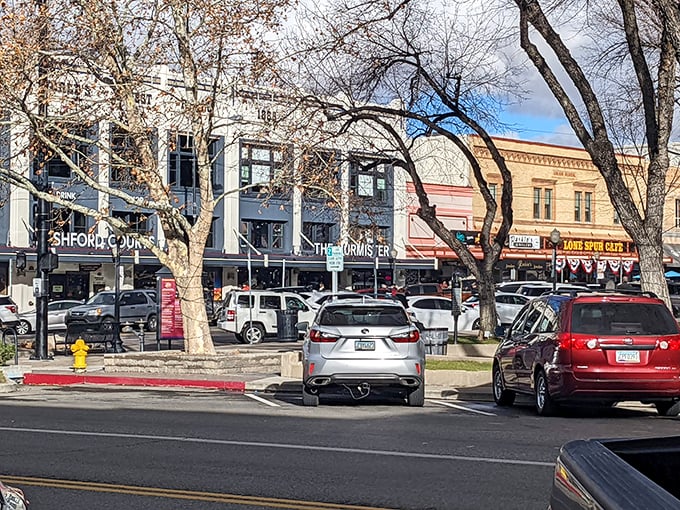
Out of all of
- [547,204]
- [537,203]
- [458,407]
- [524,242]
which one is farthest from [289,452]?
[547,204]

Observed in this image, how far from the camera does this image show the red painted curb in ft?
66.1

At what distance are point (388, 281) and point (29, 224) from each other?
19.3 metres

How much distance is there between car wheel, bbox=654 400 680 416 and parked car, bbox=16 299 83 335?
2806 centimetres

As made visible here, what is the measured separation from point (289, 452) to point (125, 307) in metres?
30.6

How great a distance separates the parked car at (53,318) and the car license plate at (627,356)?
2859cm

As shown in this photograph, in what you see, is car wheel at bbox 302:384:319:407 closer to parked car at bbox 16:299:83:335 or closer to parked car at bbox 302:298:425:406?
parked car at bbox 302:298:425:406

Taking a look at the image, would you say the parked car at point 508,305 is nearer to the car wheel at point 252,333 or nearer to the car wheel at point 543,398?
the car wheel at point 252,333

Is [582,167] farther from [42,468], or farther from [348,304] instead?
[42,468]

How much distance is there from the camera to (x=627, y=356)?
1379cm

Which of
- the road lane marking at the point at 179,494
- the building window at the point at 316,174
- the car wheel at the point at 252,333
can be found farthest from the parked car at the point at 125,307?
the road lane marking at the point at 179,494

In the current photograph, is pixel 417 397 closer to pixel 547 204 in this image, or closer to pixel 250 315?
pixel 250 315

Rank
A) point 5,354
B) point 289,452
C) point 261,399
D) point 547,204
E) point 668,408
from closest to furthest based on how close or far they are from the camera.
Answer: point 289,452
point 668,408
point 261,399
point 5,354
point 547,204

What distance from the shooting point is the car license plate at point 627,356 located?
13.8 metres

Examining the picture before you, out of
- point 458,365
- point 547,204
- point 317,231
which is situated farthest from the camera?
point 547,204
